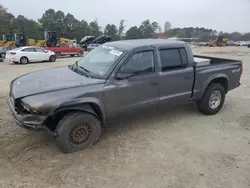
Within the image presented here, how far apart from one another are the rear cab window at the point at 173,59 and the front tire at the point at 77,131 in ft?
5.54

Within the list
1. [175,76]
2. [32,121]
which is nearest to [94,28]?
[175,76]

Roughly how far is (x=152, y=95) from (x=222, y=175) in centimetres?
179

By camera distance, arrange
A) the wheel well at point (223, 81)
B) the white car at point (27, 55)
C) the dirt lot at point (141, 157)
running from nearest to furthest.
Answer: the dirt lot at point (141, 157), the wheel well at point (223, 81), the white car at point (27, 55)

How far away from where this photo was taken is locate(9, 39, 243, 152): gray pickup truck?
3.54 meters

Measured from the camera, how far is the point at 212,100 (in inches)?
219

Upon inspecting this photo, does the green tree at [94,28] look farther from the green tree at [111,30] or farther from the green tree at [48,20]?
the green tree at [48,20]

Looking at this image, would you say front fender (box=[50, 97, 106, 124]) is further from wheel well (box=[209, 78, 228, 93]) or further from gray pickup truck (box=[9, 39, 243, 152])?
wheel well (box=[209, 78, 228, 93])

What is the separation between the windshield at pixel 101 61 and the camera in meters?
4.11

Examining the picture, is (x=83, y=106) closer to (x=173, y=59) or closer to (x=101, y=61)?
(x=101, y=61)

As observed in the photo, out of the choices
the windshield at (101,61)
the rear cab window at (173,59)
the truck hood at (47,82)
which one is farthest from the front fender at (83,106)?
the rear cab window at (173,59)

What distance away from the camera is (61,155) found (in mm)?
3729

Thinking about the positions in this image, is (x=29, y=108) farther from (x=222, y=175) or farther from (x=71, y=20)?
(x=71, y=20)

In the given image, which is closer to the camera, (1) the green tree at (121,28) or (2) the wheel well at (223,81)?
(2) the wheel well at (223,81)

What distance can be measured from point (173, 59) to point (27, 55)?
1545cm
